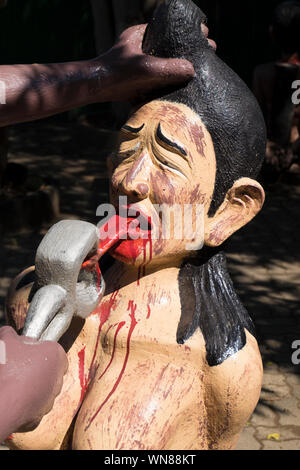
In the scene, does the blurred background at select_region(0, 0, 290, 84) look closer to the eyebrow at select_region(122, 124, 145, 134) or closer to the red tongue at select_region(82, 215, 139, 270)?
the eyebrow at select_region(122, 124, 145, 134)

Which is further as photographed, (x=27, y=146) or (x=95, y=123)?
(x=95, y=123)

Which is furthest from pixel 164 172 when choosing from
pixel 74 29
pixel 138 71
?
A: pixel 74 29

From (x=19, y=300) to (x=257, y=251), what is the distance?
15.3 feet

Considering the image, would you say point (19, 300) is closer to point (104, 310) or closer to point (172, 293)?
point (104, 310)

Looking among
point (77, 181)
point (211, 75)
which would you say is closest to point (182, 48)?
point (211, 75)

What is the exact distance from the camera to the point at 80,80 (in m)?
2.10

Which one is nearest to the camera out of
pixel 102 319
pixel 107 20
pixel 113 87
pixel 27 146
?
pixel 113 87

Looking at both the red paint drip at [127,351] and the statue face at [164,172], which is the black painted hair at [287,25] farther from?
the red paint drip at [127,351]

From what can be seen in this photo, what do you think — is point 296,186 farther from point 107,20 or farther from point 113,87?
point 113,87

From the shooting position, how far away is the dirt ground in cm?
428

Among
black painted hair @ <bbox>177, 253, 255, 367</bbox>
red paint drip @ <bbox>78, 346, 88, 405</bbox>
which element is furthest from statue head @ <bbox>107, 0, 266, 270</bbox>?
red paint drip @ <bbox>78, 346, 88, 405</bbox>

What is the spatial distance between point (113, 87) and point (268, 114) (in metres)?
5.65

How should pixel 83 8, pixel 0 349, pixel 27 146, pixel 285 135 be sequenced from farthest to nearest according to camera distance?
pixel 83 8
pixel 27 146
pixel 285 135
pixel 0 349

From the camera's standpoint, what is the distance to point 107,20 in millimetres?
8367
